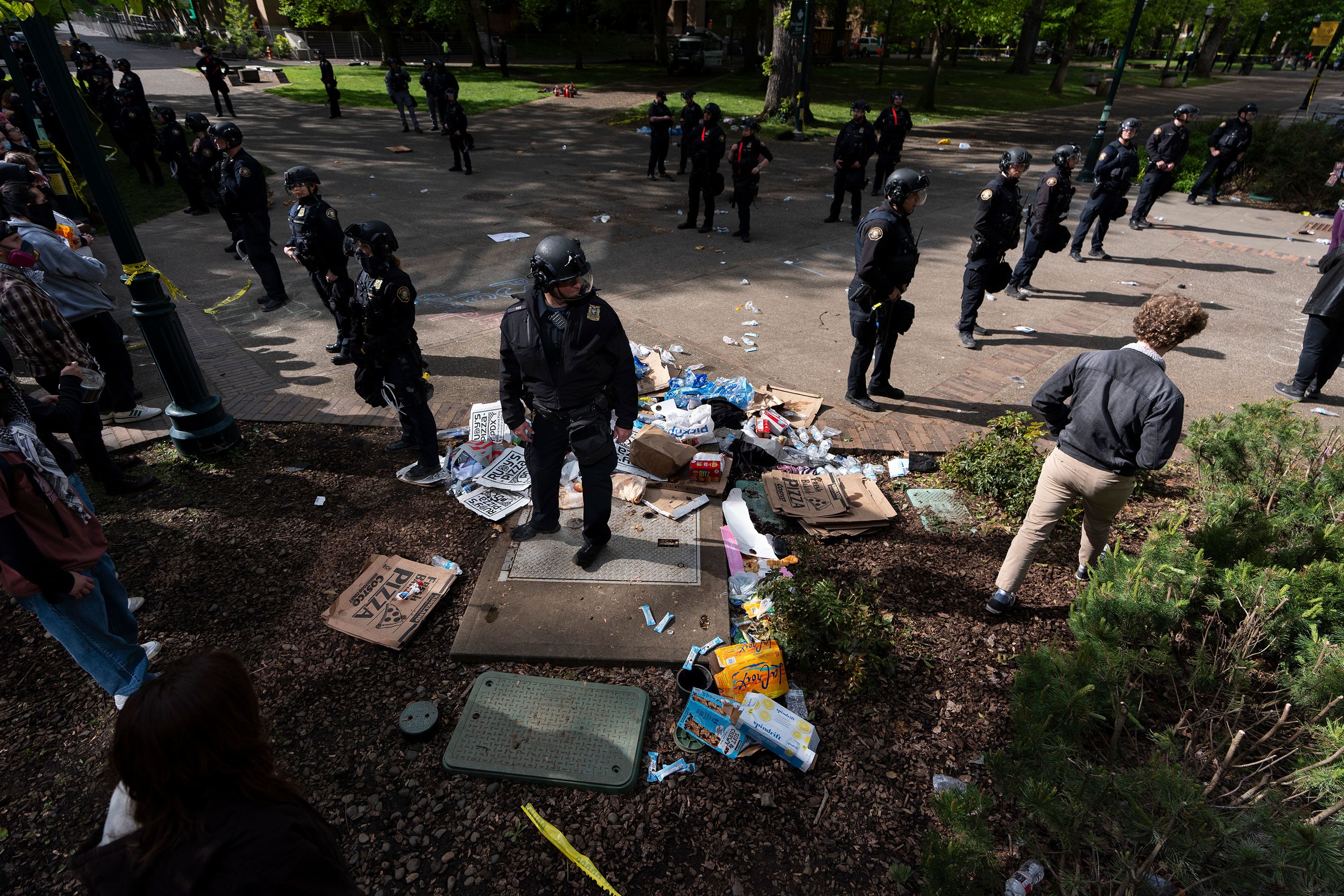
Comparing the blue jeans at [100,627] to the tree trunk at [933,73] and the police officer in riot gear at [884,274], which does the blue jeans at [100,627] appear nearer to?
the police officer in riot gear at [884,274]

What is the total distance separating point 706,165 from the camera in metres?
10.3

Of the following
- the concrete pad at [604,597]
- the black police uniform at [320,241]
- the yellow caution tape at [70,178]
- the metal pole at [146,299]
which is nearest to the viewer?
the concrete pad at [604,597]

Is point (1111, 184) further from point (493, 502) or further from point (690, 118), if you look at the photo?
point (493, 502)

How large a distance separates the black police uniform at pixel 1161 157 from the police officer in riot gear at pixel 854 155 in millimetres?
4434

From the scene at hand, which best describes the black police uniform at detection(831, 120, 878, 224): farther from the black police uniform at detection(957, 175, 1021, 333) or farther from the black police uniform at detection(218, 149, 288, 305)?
the black police uniform at detection(218, 149, 288, 305)

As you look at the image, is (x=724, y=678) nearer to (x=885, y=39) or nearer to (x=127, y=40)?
(x=885, y=39)

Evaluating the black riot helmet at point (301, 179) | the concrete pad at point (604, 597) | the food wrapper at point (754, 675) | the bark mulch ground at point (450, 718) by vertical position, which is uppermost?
the black riot helmet at point (301, 179)

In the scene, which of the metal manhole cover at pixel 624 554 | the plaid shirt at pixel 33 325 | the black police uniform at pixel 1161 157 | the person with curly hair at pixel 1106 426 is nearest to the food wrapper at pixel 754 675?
the metal manhole cover at pixel 624 554

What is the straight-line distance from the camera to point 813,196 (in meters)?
13.3

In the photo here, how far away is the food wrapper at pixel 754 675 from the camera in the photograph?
333 cm

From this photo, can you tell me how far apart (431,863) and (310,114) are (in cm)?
2409

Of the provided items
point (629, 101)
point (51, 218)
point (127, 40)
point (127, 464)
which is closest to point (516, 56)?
point (629, 101)

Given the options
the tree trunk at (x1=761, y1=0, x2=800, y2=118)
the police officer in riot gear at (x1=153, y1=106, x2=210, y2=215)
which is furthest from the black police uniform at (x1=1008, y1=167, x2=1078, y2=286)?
the tree trunk at (x1=761, y1=0, x2=800, y2=118)

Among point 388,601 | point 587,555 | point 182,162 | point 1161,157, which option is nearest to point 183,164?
point 182,162
